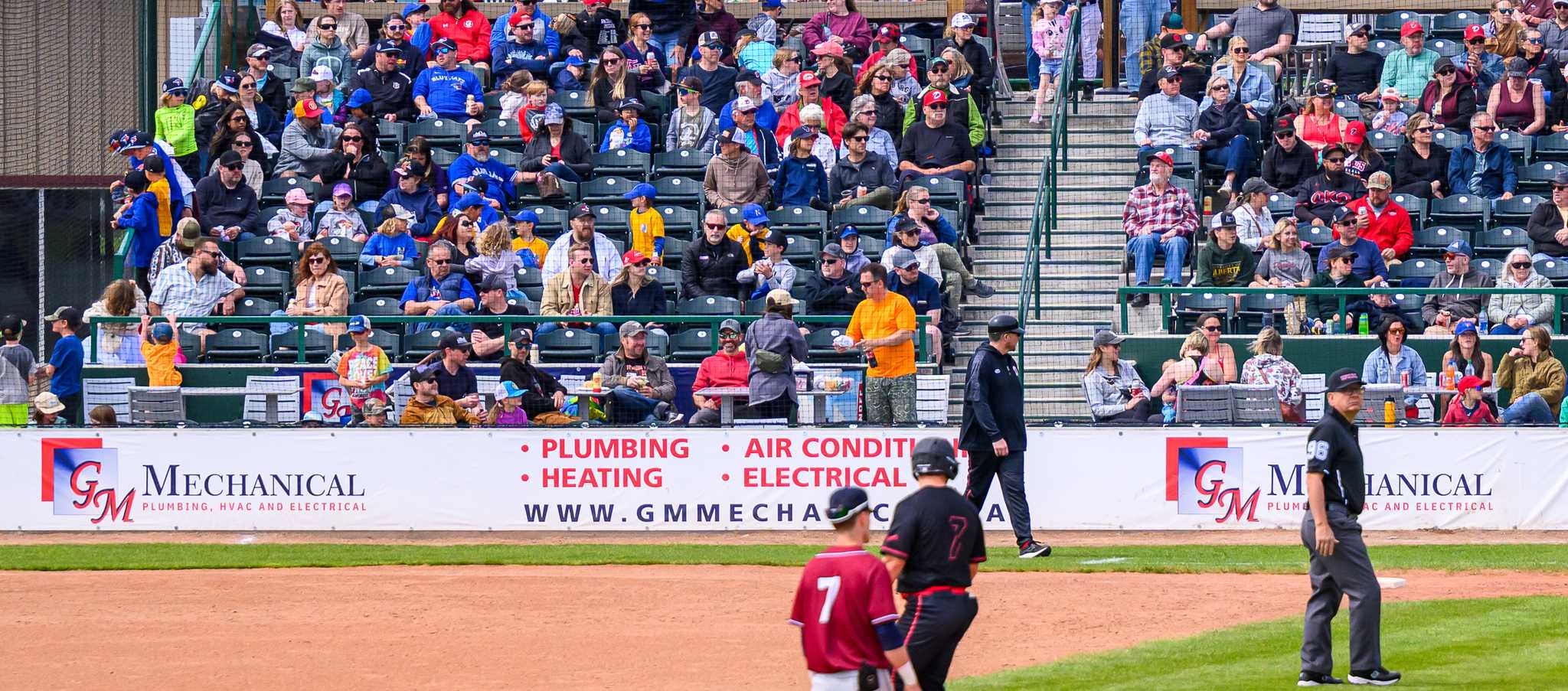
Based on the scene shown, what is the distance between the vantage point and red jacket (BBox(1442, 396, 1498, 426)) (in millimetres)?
18281

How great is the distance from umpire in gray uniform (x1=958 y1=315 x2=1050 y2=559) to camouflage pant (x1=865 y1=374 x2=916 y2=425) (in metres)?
3.49

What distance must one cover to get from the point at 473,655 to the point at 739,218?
10772 millimetres

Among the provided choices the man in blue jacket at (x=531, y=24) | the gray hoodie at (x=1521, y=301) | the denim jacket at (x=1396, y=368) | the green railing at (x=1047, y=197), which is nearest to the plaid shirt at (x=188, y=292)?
the man in blue jacket at (x=531, y=24)

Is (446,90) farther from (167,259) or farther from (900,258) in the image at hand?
(900,258)

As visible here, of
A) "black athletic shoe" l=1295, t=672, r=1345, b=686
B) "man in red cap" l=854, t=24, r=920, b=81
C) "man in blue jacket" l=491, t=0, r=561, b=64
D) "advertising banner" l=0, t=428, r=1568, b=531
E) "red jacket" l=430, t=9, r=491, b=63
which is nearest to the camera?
"black athletic shoe" l=1295, t=672, r=1345, b=686

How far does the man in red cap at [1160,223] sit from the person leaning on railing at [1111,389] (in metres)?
2.05

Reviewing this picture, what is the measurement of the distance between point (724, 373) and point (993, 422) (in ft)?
17.2

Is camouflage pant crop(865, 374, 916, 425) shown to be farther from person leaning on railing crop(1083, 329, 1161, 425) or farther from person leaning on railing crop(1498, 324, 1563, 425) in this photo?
person leaning on railing crop(1498, 324, 1563, 425)

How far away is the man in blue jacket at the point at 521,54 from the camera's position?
84.3 ft

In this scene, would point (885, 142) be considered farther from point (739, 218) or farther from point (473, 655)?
point (473, 655)

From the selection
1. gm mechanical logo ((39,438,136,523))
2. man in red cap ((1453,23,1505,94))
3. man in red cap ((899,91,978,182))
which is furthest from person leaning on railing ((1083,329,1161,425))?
gm mechanical logo ((39,438,136,523))

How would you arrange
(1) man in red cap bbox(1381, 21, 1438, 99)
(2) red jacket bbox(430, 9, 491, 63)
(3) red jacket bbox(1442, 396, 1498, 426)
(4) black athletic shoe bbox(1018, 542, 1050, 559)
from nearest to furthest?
(4) black athletic shoe bbox(1018, 542, 1050, 559) < (3) red jacket bbox(1442, 396, 1498, 426) < (1) man in red cap bbox(1381, 21, 1438, 99) < (2) red jacket bbox(430, 9, 491, 63)

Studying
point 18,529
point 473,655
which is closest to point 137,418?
point 18,529

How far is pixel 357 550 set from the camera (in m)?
17.2
